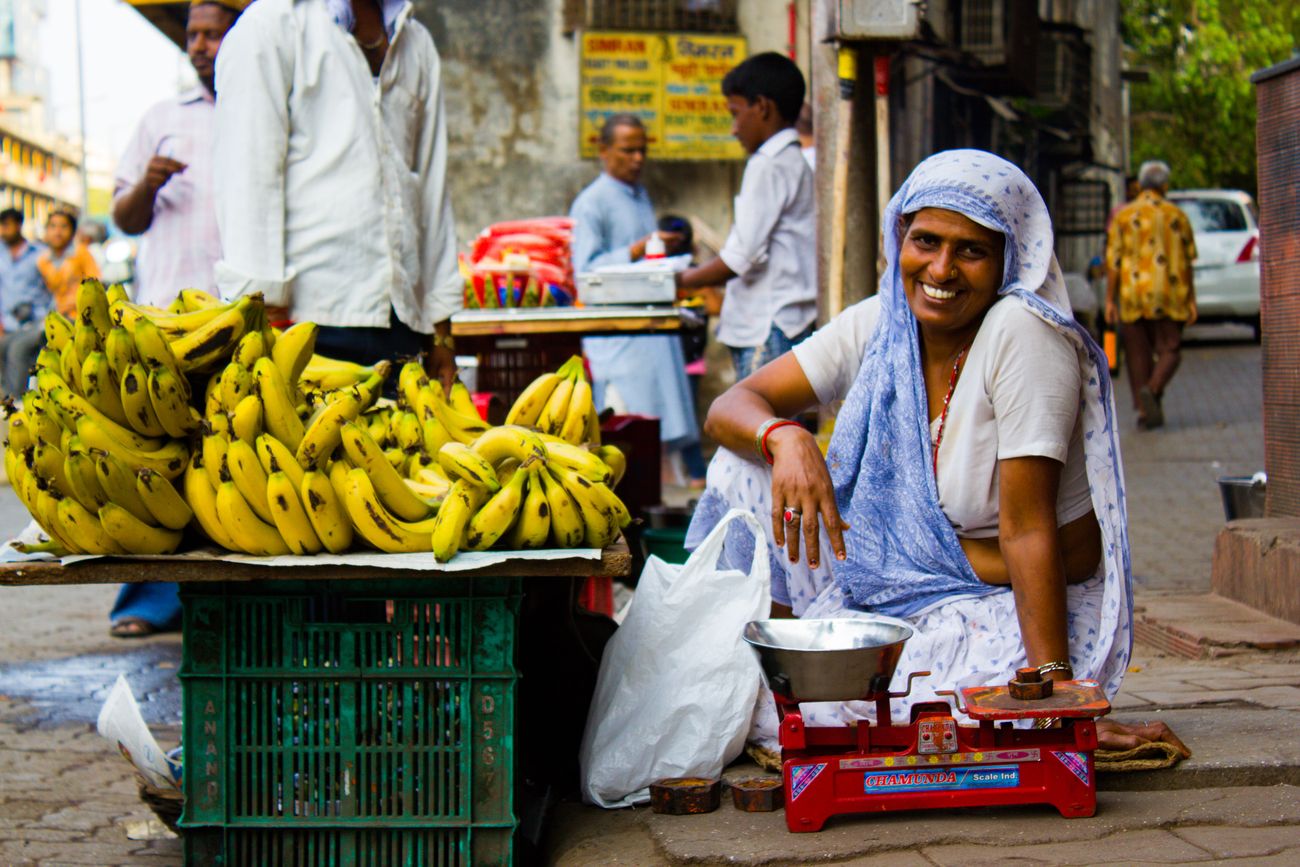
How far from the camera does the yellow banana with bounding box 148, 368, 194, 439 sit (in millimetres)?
2938

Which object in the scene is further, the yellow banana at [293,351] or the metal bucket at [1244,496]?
the metal bucket at [1244,496]

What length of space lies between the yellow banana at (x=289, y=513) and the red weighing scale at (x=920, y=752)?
87cm

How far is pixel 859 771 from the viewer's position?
9.12 ft

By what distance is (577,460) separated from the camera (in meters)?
3.24

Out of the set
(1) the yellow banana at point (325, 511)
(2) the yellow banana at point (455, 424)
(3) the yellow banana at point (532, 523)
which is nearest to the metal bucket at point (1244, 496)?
(2) the yellow banana at point (455, 424)

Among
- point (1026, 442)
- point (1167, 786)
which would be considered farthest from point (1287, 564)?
point (1026, 442)

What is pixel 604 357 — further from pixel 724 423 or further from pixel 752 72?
pixel 724 423

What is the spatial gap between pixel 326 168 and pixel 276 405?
156 cm

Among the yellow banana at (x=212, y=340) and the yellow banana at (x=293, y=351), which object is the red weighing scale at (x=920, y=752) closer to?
the yellow banana at (x=293, y=351)

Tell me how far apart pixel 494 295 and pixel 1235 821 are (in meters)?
4.39

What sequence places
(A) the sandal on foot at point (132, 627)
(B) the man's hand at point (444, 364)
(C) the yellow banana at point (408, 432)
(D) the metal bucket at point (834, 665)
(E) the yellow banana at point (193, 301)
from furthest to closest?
1. (A) the sandal on foot at point (132, 627)
2. (B) the man's hand at point (444, 364)
3. (E) the yellow banana at point (193, 301)
4. (C) the yellow banana at point (408, 432)
5. (D) the metal bucket at point (834, 665)

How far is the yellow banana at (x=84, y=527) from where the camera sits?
2.77 m

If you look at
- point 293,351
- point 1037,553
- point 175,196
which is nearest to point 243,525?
point 293,351

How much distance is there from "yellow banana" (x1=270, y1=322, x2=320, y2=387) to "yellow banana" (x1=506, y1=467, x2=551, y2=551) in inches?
25.1
